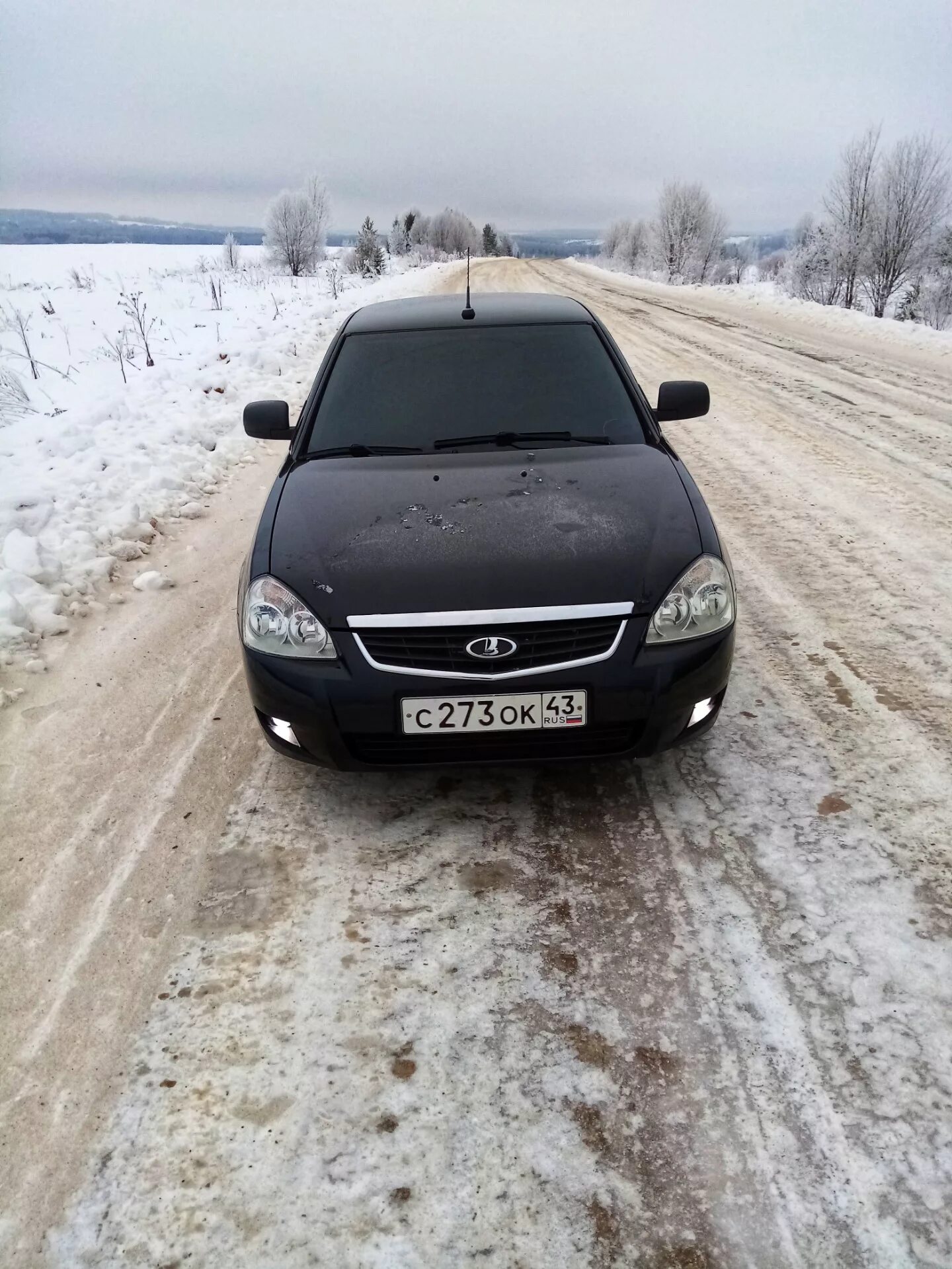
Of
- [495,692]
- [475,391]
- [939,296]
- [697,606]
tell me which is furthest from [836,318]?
[939,296]

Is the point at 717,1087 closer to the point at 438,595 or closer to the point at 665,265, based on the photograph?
the point at 438,595

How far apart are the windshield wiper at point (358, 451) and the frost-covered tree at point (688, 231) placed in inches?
2549

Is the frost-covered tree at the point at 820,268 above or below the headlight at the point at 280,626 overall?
below

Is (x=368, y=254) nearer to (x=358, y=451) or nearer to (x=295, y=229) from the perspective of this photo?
(x=295, y=229)

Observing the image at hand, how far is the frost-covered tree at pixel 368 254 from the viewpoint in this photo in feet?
137

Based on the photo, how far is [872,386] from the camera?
9547 mm

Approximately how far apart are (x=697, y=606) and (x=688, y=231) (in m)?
68.8

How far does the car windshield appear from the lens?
345cm

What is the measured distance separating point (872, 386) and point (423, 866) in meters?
9.14

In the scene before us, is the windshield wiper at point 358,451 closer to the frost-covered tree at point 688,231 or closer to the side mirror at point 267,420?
the side mirror at point 267,420

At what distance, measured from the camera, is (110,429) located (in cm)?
703

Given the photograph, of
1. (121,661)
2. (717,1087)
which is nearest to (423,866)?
(717,1087)

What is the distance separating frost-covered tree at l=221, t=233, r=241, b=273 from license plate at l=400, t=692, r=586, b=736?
123ft

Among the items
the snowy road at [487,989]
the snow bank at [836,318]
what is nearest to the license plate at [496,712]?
the snowy road at [487,989]
